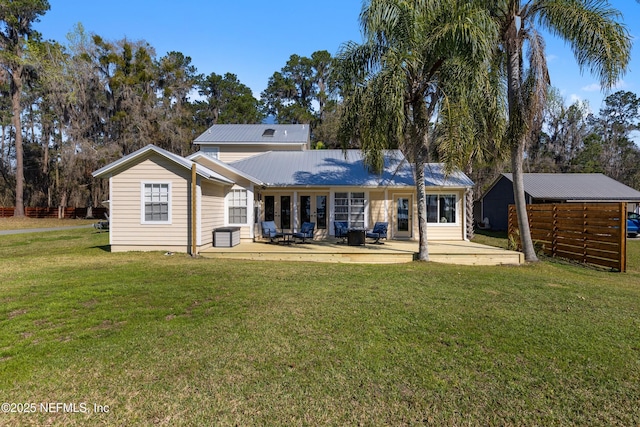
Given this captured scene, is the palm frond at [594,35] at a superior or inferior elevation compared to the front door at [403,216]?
superior

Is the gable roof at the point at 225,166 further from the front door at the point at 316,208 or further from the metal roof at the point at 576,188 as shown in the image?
the metal roof at the point at 576,188

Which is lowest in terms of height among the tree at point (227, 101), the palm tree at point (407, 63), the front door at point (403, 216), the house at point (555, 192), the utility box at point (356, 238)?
the utility box at point (356, 238)

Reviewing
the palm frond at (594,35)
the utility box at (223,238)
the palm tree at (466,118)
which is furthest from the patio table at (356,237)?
the palm frond at (594,35)

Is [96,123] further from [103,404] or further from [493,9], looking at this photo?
[103,404]

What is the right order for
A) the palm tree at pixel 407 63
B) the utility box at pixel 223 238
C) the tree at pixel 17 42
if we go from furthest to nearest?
the tree at pixel 17 42 → the utility box at pixel 223 238 → the palm tree at pixel 407 63

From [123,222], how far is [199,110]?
3250 cm

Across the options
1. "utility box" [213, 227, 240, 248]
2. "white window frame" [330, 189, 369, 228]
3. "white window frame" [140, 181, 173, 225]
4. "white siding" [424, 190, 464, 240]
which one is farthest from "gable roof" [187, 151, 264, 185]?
"white siding" [424, 190, 464, 240]

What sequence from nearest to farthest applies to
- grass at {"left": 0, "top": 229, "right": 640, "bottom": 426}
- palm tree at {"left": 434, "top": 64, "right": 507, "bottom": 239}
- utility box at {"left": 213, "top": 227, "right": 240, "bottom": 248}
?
1. grass at {"left": 0, "top": 229, "right": 640, "bottom": 426}
2. palm tree at {"left": 434, "top": 64, "right": 507, "bottom": 239}
3. utility box at {"left": 213, "top": 227, "right": 240, "bottom": 248}

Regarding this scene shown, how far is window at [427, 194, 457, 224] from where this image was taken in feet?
47.9

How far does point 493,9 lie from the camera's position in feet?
34.3

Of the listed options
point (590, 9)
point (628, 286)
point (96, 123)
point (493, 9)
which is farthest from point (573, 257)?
point (96, 123)

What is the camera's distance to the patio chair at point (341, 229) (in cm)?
1343

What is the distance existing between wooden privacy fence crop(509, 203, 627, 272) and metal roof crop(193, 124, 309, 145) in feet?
41.9

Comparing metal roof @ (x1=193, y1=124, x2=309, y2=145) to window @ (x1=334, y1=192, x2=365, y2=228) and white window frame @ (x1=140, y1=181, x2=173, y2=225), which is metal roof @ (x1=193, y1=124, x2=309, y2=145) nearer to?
window @ (x1=334, y1=192, x2=365, y2=228)
